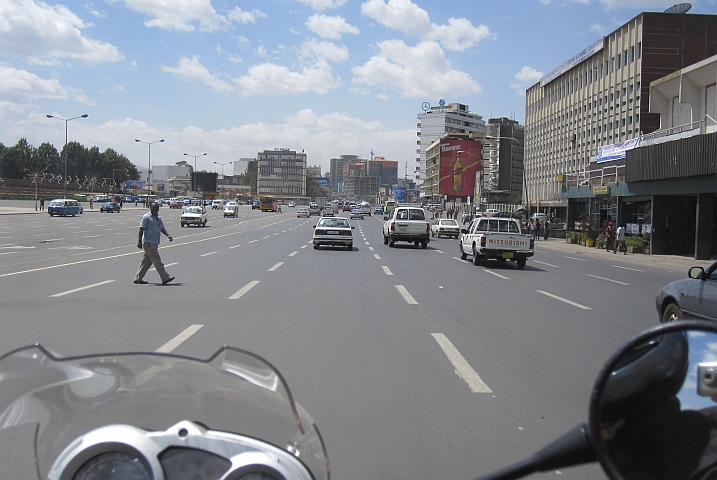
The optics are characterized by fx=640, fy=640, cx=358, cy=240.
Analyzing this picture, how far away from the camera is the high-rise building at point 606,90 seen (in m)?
55.3

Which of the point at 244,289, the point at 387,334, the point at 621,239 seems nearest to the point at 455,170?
the point at 621,239

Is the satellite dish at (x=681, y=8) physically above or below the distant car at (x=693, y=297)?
above

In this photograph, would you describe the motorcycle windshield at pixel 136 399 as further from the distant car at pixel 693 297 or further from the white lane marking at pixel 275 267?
the white lane marking at pixel 275 267

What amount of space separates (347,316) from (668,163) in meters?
27.9

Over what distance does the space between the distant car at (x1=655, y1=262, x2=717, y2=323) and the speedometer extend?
7853 mm

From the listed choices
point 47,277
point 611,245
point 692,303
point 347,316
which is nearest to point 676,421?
point 692,303

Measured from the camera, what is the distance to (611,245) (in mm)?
37781

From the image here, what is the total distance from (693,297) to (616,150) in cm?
3610

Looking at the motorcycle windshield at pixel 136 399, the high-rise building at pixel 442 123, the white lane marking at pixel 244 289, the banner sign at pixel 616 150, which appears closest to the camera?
the motorcycle windshield at pixel 136 399

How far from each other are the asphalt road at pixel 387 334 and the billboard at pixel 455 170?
120m

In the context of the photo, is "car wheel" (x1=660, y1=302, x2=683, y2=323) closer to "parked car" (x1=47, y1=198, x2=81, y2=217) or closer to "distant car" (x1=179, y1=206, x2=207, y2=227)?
"distant car" (x1=179, y1=206, x2=207, y2=227)

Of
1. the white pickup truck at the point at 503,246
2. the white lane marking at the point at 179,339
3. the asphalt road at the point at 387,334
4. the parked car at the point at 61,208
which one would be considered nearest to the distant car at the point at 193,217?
the parked car at the point at 61,208

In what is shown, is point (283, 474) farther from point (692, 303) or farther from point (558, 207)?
point (558, 207)

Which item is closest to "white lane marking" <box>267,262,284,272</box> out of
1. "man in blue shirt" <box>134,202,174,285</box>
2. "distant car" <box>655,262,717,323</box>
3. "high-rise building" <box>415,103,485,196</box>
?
"man in blue shirt" <box>134,202,174,285</box>
